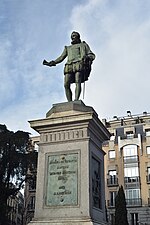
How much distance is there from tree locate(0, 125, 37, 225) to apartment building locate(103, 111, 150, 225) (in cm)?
1694

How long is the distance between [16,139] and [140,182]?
20958 millimetres

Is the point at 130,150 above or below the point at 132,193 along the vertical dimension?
above

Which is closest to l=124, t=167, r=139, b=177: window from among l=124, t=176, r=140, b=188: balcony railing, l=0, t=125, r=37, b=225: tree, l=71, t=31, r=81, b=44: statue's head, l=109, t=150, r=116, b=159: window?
l=124, t=176, r=140, b=188: balcony railing

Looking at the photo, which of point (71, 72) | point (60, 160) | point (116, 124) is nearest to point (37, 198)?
point (60, 160)

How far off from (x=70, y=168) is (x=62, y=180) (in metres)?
0.30

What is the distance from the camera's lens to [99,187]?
25.2 ft

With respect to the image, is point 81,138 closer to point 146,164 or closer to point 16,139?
point 16,139

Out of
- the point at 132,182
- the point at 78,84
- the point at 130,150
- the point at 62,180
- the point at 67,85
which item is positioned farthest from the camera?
the point at 130,150

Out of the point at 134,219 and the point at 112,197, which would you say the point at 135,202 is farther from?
the point at 112,197

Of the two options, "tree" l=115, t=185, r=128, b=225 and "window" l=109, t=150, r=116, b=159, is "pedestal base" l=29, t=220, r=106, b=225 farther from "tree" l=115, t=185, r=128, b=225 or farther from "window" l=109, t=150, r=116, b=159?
"window" l=109, t=150, r=116, b=159

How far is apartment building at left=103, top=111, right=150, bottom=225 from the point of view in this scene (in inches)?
1919

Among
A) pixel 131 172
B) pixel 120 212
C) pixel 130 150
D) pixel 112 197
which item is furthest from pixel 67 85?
pixel 112 197

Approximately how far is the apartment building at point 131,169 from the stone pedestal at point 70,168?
41963mm

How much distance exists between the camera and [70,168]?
7262 mm
